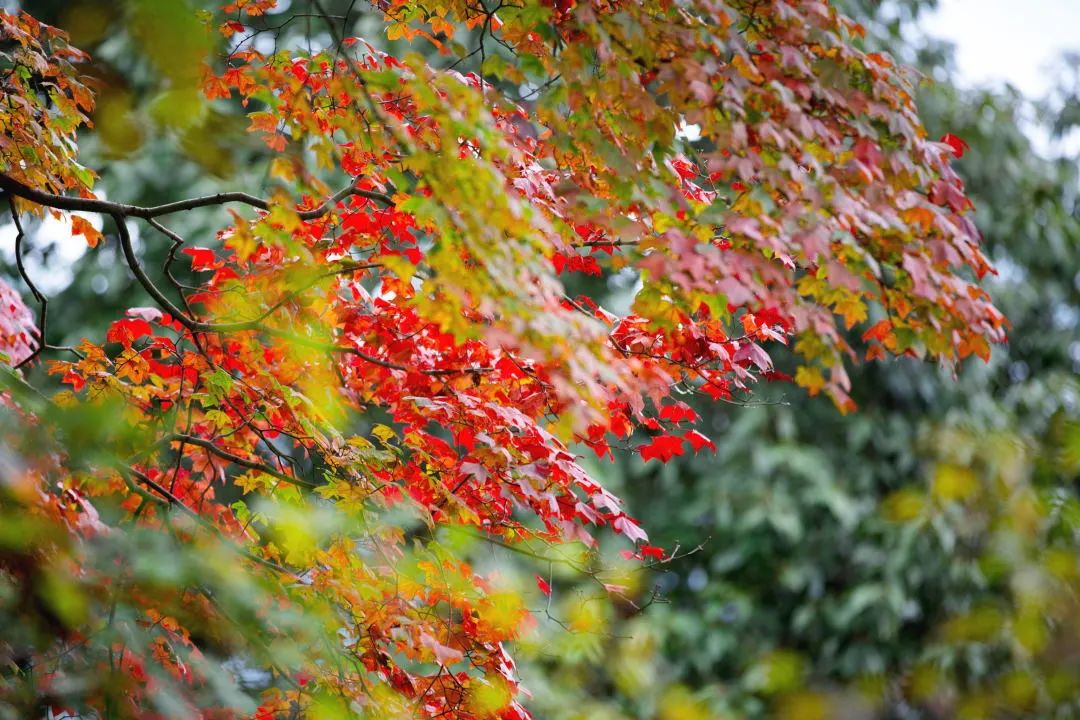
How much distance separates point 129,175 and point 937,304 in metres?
5.72

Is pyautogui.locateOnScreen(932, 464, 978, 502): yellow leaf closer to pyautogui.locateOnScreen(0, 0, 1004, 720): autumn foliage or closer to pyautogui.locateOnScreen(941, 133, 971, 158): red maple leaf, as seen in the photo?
pyautogui.locateOnScreen(0, 0, 1004, 720): autumn foliage

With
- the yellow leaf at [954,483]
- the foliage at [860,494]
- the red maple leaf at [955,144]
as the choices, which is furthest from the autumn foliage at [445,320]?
the foliage at [860,494]

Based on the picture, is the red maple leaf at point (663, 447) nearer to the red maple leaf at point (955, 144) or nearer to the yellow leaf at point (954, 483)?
the red maple leaf at point (955, 144)

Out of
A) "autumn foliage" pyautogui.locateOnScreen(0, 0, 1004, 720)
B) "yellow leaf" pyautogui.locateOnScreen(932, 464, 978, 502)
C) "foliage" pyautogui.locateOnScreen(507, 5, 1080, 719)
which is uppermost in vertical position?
"foliage" pyautogui.locateOnScreen(507, 5, 1080, 719)

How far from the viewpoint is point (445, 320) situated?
5.48ft

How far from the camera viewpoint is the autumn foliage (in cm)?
123

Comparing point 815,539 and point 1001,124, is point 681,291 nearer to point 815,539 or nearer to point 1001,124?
point 815,539

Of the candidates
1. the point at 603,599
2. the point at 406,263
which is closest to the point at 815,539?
the point at 603,599

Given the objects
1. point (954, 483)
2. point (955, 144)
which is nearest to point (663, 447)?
point (955, 144)

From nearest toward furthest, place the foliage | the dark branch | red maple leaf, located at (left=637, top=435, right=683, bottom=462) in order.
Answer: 1. the dark branch
2. red maple leaf, located at (left=637, top=435, right=683, bottom=462)
3. the foliage

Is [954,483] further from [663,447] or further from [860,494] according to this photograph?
[860,494]

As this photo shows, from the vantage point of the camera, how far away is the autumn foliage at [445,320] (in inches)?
48.5

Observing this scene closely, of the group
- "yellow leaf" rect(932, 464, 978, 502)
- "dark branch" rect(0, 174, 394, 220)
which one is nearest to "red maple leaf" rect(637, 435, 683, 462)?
"dark branch" rect(0, 174, 394, 220)

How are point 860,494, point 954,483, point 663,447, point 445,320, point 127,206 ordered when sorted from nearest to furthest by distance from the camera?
point 954,483, point 445,320, point 127,206, point 663,447, point 860,494
